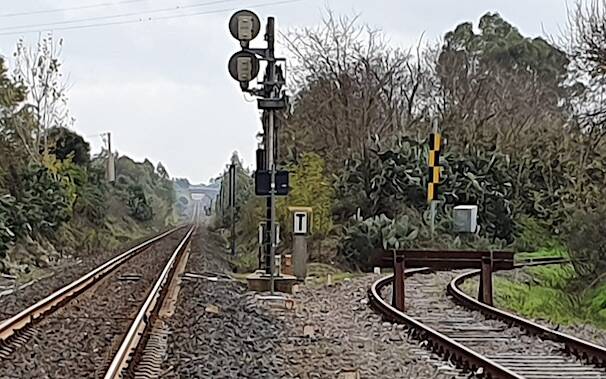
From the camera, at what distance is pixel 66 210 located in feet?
119

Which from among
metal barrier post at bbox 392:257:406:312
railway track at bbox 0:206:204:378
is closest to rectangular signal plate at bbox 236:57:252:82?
railway track at bbox 0:206:204:378

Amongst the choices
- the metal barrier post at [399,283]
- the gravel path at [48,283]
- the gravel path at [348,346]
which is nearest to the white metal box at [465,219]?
the gravel path at [348,346]

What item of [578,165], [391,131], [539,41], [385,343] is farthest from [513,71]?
[385,343]

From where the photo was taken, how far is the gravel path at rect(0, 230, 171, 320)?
16.6m

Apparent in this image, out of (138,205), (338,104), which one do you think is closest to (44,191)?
(338,104)

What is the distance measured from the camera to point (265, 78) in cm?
1784

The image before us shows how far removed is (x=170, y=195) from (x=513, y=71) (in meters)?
75.4

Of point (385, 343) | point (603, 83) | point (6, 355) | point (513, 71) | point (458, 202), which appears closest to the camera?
point (6, 355)

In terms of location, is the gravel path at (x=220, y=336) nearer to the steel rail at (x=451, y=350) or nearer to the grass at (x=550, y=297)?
the steel rail at (x=451, y=350)

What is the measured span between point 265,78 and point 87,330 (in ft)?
21.1

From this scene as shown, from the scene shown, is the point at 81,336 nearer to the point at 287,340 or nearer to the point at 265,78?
the point at 287,340

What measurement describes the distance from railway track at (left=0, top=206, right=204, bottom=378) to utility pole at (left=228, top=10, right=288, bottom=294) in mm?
2471

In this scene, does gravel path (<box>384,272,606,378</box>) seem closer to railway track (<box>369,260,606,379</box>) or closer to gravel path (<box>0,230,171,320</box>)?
railway track (<box>369,260,606,379</box>)

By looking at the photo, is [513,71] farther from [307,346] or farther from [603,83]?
[307,346]
